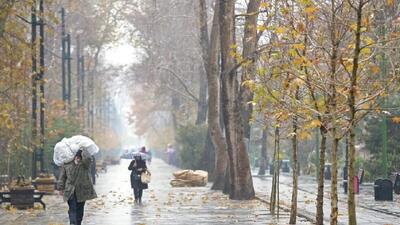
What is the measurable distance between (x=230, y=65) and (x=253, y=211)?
5.92 meters

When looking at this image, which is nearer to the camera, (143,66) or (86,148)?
(86,148)

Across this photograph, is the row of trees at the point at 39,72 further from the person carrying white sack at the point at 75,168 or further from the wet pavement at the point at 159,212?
the person carrying white sack at the point at 75,168

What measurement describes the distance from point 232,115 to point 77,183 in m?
12.3

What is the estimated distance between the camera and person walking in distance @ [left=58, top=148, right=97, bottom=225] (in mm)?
17016

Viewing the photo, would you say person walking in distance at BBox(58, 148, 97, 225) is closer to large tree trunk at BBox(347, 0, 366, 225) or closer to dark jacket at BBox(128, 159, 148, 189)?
large tree trunk at BBox(347, 0, 366, 225)

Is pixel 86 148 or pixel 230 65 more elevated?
pixel 230 65

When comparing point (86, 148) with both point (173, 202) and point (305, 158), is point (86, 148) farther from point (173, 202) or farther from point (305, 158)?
point (305, 158)

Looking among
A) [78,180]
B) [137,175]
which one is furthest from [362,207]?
[78,180]

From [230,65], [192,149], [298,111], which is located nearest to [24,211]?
[230,65]

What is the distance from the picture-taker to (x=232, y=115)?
28875 mm

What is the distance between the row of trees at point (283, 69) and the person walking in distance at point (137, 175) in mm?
2695

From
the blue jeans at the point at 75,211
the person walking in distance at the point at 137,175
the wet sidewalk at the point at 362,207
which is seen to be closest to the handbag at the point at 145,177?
the person walking in distance at the point at 137,175

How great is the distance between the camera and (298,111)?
1502cm

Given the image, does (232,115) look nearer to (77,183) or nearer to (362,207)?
(362,207)
